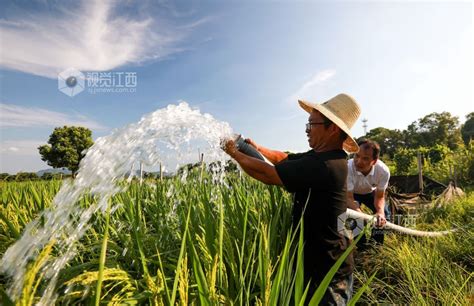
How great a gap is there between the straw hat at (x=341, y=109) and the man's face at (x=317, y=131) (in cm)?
6

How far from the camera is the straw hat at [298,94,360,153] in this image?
2.07 meters

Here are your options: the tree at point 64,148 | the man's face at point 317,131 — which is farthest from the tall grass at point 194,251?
the tree at point 64,148

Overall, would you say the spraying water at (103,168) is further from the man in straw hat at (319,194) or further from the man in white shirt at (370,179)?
the man in white shirt at (370,179)

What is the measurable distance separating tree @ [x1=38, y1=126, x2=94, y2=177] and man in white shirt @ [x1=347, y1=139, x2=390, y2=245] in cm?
4003

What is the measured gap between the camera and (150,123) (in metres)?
1.66

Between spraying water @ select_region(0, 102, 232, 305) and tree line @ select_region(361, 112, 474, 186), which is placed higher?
tree line @ select_region(361, 112, 474, 186)

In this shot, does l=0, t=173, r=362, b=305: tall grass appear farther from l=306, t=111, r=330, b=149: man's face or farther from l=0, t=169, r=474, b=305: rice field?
l=306, t=111, r=330, b=149: man's face

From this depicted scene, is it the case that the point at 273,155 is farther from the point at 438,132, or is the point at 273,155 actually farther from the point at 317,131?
the point at 438,132

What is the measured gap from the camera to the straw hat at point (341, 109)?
2.07 meters

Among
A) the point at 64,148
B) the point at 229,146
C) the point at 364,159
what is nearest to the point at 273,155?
the point at 229,146

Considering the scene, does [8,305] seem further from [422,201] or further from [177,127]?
[422,201]

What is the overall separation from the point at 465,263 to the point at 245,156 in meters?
3.31

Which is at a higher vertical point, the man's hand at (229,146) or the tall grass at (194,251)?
the man's hand at (229,146)

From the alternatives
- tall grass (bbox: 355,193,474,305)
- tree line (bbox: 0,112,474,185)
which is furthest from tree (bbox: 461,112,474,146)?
tall grass (bbox: 355,193,474,305)
